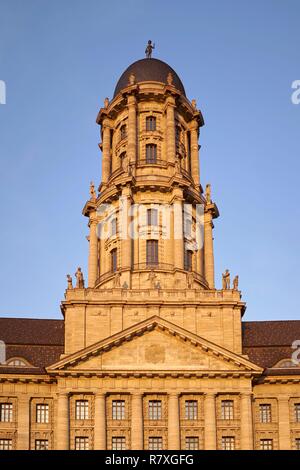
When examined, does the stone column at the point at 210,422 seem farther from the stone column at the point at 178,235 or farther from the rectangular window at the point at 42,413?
the stone column at the point at 178,235

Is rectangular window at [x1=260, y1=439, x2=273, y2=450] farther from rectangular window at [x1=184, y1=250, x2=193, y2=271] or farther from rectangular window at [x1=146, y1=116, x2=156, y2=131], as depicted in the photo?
rectangular window at [x1=146, y1=116, x2=156, y2=131]

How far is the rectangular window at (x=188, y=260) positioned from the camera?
84.8m

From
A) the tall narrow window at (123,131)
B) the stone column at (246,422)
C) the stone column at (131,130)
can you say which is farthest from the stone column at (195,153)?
the stone column at (246,422)

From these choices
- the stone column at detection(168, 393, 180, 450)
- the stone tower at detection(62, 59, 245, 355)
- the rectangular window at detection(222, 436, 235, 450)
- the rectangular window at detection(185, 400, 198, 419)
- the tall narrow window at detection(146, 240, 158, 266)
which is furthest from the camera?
the tall narrow window at detection(146, 240, 158, 266)

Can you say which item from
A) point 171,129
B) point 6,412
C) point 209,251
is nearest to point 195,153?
point 171,129

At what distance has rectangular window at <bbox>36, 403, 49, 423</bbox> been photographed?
74.6 metres

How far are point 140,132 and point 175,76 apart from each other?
8387 millimetres

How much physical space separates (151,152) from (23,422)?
29241mm

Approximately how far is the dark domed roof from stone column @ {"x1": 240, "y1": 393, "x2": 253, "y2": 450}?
34012 mm

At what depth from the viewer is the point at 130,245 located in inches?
3287

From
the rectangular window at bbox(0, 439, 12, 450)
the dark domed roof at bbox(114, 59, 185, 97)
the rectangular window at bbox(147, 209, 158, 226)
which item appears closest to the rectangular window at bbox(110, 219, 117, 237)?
the rectangular window at bbox(147, 209, 158, 226)

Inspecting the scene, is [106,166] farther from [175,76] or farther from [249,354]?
[249,354]
